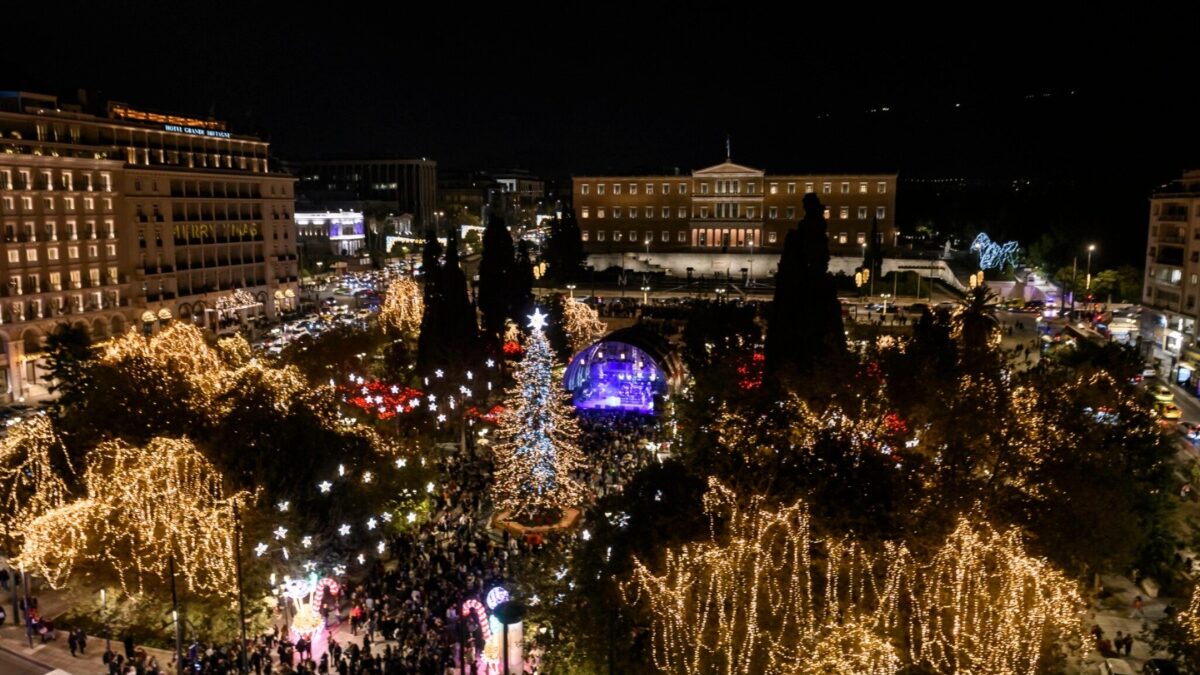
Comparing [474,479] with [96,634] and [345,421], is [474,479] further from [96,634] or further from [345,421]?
[96,634]

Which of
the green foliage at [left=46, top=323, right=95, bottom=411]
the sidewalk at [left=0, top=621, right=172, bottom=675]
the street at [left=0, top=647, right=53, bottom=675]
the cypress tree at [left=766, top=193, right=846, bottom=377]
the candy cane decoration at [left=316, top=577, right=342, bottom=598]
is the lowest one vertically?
the sidewalk at [left=0, top=621, right=172, bottom=675]

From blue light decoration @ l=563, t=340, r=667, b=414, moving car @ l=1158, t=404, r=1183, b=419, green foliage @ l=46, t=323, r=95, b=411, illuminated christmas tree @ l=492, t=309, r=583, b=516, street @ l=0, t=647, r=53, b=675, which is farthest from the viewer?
blue light decoration @ l=563, t=340, r=667, b=414

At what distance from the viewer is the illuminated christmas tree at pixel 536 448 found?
967 inches

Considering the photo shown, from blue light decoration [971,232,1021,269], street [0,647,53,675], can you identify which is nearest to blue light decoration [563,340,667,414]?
street [0,647,53,675]

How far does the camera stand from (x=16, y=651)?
19609mm

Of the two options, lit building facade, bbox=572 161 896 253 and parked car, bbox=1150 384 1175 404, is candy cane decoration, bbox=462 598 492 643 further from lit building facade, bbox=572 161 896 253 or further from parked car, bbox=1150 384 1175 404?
lit building facade, bbox=572 161 896 253

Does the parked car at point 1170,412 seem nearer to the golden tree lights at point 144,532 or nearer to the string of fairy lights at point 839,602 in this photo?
the string of fairy lights at point 839,602

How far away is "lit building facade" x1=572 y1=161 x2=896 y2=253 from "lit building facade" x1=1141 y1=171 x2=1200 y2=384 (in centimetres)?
3702

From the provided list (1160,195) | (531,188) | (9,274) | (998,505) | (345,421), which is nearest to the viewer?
(998,505)

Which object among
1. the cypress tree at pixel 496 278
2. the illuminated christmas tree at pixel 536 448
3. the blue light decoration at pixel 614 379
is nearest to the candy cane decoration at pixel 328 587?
the illuminated christmas tree at pixel 536 448

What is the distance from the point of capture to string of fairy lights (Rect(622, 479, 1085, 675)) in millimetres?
14867

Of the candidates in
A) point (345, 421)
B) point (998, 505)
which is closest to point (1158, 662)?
point (998, 505)

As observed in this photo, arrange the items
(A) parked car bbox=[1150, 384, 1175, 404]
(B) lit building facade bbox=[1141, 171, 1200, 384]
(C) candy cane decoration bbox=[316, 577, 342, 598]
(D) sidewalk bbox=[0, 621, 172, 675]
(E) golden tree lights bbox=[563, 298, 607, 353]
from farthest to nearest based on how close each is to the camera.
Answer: (E) golden tree lights bbox=[563, 298, 607, 353] < (B) lit building facade bbox=[1141, 171, 1200, 384] < (A) parked car bbox=[1150, 384, 1175, 404] < (C) candy cane decoration bbox=[316, 577, 342, 598] < (D) sidewalk bbox=[0, 621, 172, 675]

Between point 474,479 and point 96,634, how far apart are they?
11.8 m
